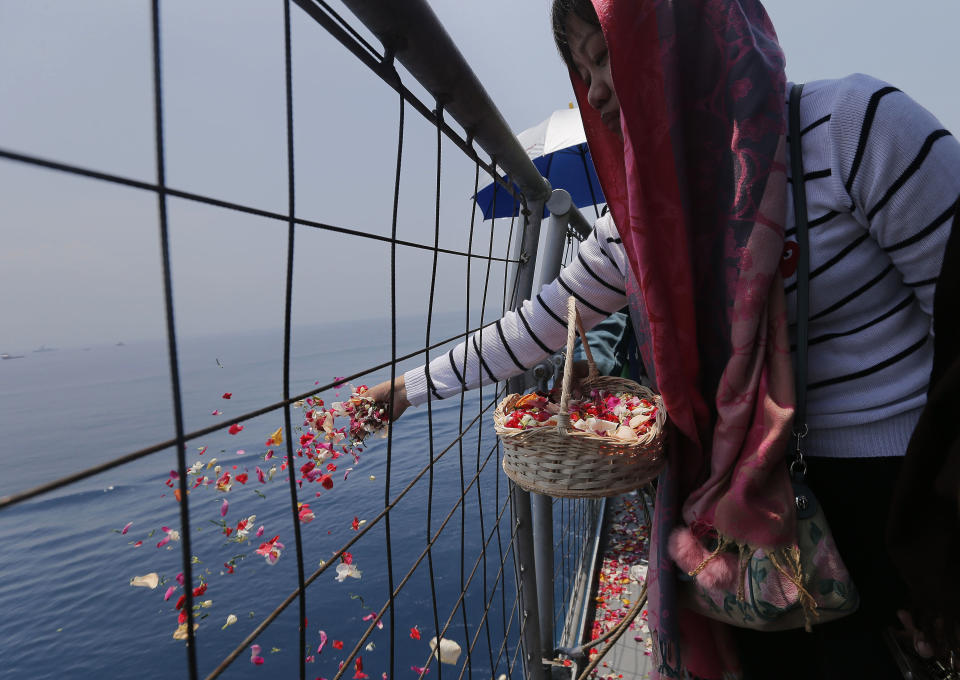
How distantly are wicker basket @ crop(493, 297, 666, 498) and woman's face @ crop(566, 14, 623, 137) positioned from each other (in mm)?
440

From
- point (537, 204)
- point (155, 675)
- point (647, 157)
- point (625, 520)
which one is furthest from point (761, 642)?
point (155, 675)

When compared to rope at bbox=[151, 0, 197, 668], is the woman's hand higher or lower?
lower

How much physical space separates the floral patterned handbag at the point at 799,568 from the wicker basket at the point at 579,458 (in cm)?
16

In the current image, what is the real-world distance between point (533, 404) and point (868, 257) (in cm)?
55

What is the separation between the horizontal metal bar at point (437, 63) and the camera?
51 centimetres

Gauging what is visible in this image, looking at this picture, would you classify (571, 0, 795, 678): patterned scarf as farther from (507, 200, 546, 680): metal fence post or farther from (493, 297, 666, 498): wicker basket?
(507, 200, 546, 680): metal fence post

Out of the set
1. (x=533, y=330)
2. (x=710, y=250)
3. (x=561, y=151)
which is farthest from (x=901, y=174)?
(x=561, y=151)

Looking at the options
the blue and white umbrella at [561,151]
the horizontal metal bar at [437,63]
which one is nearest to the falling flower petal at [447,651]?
the horizontal metal bar at [437,63]

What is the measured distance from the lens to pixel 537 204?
125 cm

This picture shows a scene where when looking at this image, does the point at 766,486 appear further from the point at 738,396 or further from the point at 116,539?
the point at 116,539

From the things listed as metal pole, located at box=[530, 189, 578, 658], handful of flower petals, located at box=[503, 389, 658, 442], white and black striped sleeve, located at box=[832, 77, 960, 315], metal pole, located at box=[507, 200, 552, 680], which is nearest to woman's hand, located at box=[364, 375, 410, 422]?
handful of flower petals, located at box=[503, 389, 658, 442]

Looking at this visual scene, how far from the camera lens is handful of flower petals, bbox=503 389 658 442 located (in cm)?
79

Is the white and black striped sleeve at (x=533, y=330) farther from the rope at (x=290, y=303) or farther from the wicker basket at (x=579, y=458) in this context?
the rope at (x=290, y=303)

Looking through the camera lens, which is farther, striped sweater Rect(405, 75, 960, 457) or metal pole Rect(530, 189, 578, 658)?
metal pole Rect(530, 189, 578, 658)
